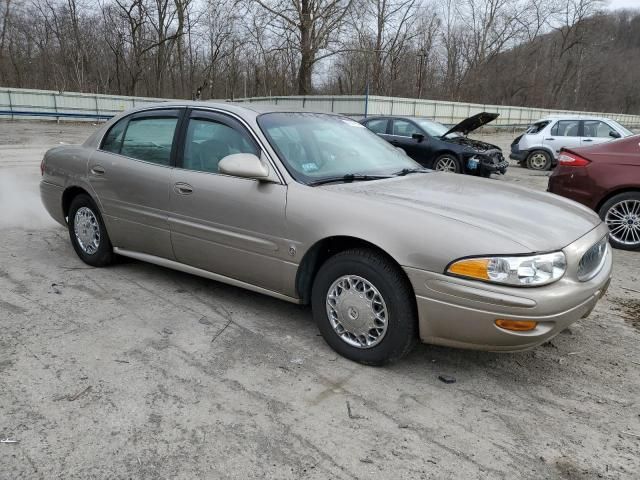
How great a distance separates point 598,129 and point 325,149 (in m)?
12.2

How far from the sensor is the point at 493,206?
311cm

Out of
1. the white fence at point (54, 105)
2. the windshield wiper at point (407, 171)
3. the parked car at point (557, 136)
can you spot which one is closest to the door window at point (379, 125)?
the parked car at point (557, 136)

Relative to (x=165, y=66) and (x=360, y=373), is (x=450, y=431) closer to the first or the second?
(x=360, y=373)

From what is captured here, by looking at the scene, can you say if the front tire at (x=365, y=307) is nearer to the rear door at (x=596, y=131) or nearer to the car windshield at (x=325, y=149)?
the car windshield at (x=325, y=149)

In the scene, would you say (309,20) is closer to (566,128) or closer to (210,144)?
(566,128)

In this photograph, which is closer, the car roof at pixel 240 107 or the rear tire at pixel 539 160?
the car roof at pixel 240 107

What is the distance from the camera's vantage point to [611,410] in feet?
8.80

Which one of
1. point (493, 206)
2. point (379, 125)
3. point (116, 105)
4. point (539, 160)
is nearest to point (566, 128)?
point (539, 160)

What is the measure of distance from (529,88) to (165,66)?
38684 mm

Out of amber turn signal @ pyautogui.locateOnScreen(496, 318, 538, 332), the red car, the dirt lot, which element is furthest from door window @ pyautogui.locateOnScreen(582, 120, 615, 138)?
amber turn signal @ pyautogui.locateOnScreen(496, 318, 538, 332)

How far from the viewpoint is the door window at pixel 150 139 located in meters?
4.05

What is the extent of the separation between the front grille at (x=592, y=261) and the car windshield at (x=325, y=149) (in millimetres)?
1449

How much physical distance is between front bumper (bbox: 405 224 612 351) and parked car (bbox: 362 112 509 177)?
8685 millimetres

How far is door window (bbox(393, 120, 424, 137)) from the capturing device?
40.6ft
